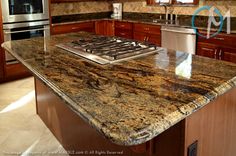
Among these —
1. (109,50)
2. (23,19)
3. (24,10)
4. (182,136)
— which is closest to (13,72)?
(23,19)

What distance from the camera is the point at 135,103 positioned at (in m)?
1.12

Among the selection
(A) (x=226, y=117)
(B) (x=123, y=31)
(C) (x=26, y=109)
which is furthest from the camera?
(B) (x=123, y=31)

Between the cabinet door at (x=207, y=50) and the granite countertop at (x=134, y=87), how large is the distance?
1.84 m

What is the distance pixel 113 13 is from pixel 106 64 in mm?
4444

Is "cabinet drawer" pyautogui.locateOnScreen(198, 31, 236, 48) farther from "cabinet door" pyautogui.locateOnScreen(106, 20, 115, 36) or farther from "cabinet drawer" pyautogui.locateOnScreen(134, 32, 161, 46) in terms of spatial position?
"cabinet door" pyautogui.locateOnScreen(106, 20, 115, 36)

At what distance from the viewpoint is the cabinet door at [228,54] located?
347 cm

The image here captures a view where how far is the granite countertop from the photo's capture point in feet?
3.14

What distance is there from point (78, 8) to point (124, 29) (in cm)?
117

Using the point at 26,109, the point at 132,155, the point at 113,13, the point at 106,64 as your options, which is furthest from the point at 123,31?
the point at 132,155

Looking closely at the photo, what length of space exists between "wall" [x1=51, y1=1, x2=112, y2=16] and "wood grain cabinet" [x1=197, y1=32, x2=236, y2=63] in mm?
2736

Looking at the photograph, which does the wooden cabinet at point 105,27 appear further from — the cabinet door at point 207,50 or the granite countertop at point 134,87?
the granite countertop at point 134,87

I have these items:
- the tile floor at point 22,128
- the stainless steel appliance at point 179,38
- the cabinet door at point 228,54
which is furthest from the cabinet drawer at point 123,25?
the tile floor at point 22,128

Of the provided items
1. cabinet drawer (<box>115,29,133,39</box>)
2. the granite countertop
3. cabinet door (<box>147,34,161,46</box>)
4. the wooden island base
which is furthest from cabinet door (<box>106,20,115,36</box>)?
the granite countertop

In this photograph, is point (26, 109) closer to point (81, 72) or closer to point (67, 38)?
point (67, 38)
